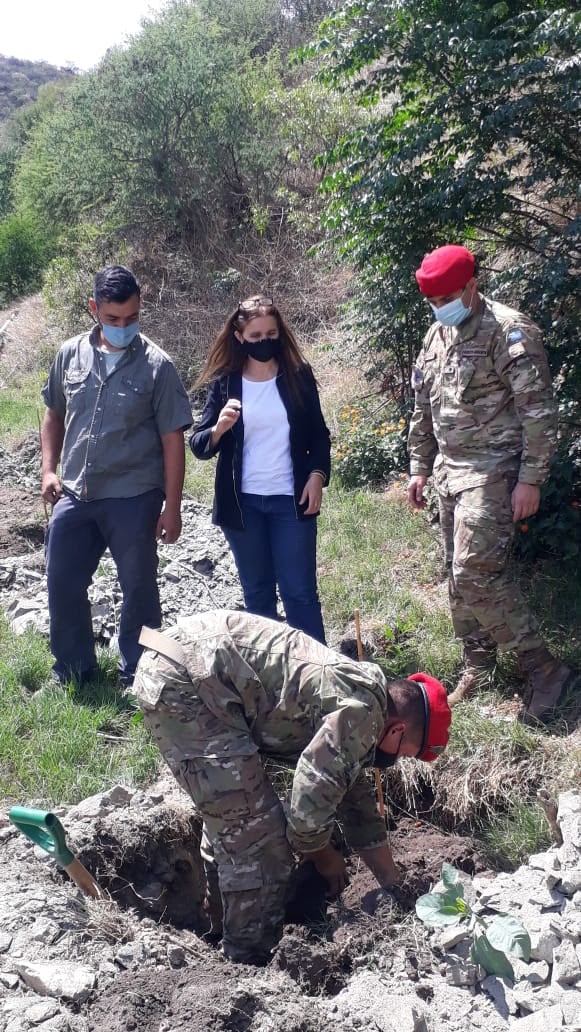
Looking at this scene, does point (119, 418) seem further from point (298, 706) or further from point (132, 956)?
point (132, 956)

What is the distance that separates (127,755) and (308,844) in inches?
55.5

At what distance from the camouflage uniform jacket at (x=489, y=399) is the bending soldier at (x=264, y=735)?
4.03 feet

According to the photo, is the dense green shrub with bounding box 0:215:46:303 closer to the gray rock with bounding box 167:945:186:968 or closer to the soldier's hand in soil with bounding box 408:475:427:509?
the soldier's hand in soil with bounding box 408:475:427:509

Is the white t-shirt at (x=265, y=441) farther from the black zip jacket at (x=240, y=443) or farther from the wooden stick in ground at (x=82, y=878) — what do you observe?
the wooden stick in ground at (x=82, y=878)

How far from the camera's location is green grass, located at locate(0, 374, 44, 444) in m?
10.6

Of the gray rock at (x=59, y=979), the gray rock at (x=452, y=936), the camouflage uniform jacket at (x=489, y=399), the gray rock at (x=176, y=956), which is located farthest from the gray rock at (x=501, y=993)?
the camouflage uniform jacket at (x=489, y=399)

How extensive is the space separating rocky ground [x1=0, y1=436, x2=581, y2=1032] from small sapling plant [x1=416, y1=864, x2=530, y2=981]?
0.17 feet

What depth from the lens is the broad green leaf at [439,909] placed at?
274 cm

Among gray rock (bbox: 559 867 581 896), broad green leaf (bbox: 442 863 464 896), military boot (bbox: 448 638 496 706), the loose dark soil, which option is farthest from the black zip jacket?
gray rock (bbox: 559 867 581 896)

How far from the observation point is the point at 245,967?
2.84 meters

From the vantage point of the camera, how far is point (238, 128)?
15.3 meters

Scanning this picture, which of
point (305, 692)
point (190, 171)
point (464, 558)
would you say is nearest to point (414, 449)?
point (464, 558)

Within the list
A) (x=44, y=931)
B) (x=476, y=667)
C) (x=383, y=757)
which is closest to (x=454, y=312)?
(x=476, y=667)

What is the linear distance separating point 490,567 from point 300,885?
1.53 metres
